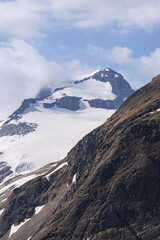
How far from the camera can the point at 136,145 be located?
380 ft

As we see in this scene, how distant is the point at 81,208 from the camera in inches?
4395

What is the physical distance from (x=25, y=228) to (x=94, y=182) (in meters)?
58.3

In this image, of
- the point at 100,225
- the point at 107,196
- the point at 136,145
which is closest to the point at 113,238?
the point at 100,225

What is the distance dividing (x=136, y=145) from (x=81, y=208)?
26.5m

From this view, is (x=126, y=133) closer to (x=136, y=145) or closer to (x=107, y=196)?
(x=136, y=145)

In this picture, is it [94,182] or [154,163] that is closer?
[154,163]

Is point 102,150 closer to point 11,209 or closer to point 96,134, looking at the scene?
point 96,134

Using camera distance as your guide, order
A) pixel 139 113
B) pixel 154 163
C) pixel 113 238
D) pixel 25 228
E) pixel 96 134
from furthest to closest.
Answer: pixel 96 134, pixel 25 228, pixel 139 113, pixel 154 163, pixel 113 238

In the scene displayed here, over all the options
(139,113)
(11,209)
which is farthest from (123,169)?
(11,209)

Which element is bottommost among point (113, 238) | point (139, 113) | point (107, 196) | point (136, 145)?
point (113, 238)

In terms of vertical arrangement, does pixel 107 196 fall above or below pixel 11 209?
below

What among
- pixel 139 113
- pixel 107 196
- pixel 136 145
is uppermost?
pixel 139 113

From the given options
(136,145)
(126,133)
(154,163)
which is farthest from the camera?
(126,133)

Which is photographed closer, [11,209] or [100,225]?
[100,225]
